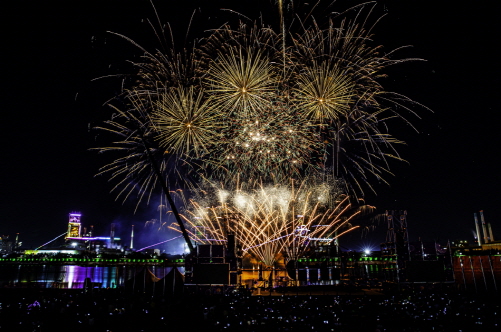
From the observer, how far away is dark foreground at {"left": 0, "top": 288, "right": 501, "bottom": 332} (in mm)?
10242

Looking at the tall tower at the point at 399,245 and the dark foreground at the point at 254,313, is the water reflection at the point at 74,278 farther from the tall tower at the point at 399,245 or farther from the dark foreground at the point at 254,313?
the tall tower at the point at 399,245

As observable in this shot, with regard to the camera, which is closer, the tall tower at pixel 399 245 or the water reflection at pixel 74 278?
the tall tower at pixel 399 245

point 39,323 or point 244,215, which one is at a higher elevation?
point 244,215

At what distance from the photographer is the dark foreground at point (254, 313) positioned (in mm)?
10242

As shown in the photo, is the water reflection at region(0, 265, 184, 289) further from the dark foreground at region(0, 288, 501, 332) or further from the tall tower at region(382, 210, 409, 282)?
the tall tower at region(382, 210, 409, 282)

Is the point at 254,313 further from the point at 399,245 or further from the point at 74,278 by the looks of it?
the point at 74,278

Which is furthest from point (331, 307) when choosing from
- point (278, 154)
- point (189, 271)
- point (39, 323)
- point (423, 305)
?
point (278, 154)

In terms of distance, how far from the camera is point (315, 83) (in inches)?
803

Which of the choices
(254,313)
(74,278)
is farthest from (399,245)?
(74,278)

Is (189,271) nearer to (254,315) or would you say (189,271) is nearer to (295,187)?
(254,315)

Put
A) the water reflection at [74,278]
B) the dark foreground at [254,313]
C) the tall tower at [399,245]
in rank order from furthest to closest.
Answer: the water reflection at [74,278], the tall tower at [399,245], the dark foreground at [254,313]

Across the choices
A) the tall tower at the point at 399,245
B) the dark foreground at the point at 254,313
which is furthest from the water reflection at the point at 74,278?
the tall tower at the point at 399,245

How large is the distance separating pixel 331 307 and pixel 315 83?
1232 cm

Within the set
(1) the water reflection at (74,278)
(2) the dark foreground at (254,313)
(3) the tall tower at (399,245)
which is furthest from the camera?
(1) the water reflection at (74,278)
